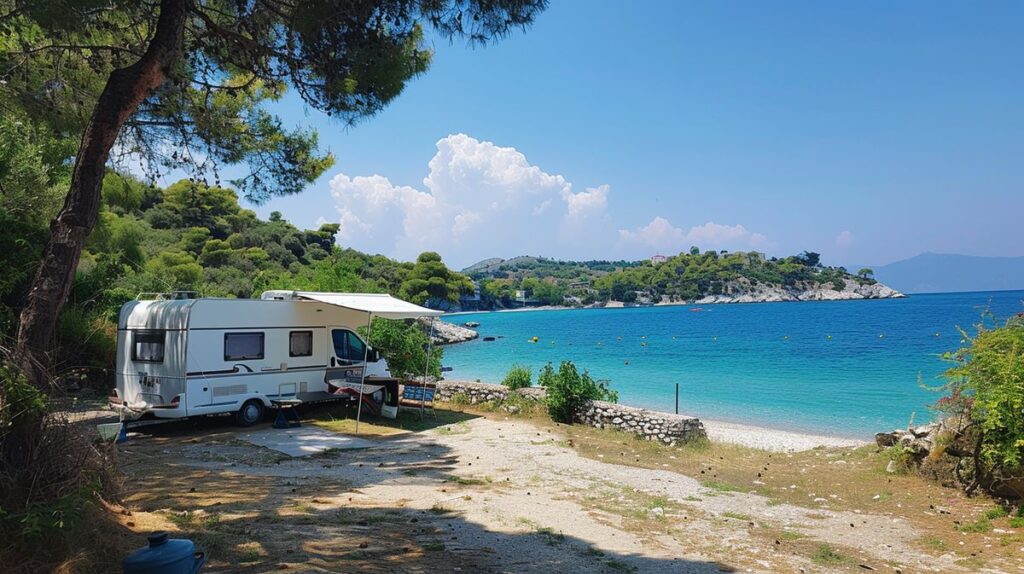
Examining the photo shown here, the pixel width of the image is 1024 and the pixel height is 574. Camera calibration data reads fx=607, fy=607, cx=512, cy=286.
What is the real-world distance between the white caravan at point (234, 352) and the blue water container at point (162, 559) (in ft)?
26.3

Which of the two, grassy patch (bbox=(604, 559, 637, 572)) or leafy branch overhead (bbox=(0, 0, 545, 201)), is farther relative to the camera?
leafy branch overhead (bbox=(0, 0, 545, 201))

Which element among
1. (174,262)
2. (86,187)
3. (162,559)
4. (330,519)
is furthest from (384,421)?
(174,262)

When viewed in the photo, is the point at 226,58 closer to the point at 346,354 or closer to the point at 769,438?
the point at 346,354

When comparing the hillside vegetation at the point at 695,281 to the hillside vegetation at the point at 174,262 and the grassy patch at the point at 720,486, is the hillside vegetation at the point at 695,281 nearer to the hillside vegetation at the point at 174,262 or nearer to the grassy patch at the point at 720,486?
the hillside vegetation at the point at 174,262

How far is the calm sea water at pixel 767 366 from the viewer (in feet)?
69.2

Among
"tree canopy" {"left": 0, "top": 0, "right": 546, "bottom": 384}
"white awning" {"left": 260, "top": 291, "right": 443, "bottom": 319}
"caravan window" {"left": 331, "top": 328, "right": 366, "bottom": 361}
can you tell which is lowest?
"caravan window" {"left": 331, "top": 328, "right": 366, "bottom": 361}

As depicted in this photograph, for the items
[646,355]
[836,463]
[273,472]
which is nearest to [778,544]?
[836,463]

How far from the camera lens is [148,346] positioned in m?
10.9

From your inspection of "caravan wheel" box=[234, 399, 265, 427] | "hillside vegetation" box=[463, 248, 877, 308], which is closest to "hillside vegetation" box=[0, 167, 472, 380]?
"caravan wheel" box=[234, 399, 265, 427]

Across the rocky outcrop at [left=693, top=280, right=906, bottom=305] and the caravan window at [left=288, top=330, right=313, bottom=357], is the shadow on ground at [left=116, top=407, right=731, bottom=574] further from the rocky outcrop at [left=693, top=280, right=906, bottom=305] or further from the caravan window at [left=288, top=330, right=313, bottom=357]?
the rocky outcrop at [left=693, top=280, right=906, bottom=305]

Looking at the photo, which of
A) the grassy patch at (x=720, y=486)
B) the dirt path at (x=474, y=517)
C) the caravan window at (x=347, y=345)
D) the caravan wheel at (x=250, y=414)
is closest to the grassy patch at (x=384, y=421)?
the caravan wheel at (x=250, y=414)

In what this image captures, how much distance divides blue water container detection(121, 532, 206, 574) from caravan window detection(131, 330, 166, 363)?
8566mm

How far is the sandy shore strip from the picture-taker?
14.4 meters

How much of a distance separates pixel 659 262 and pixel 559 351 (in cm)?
12493
